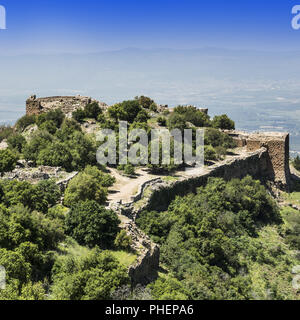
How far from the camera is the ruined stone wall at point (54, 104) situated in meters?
48.3

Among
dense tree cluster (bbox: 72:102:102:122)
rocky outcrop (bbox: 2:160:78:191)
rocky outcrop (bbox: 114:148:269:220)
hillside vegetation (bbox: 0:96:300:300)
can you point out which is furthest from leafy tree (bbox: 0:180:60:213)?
dense tree cluster (bbox: 72:102:102:122)

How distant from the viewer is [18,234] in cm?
1698

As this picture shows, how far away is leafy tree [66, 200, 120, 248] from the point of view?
19.6 metres

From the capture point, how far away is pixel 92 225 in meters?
19.7

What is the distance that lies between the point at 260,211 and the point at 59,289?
21.8m

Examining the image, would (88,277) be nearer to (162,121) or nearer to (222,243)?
(222,243)

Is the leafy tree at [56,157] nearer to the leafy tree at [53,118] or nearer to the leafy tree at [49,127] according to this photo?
the leafy tree at [49,127]

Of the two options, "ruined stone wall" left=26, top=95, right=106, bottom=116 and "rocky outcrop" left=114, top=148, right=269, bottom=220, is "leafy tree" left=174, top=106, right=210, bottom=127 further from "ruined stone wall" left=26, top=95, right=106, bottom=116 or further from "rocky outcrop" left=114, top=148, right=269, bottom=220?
"ruined stone wall" left=26, top=95, right=106, bottom=116

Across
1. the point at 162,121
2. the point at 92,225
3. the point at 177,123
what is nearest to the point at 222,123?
the point at 162,121

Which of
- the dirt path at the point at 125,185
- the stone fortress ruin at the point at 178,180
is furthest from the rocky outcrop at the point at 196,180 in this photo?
the dirt path at the point at 125,185

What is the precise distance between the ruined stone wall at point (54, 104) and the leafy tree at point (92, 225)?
2788 centimetres
